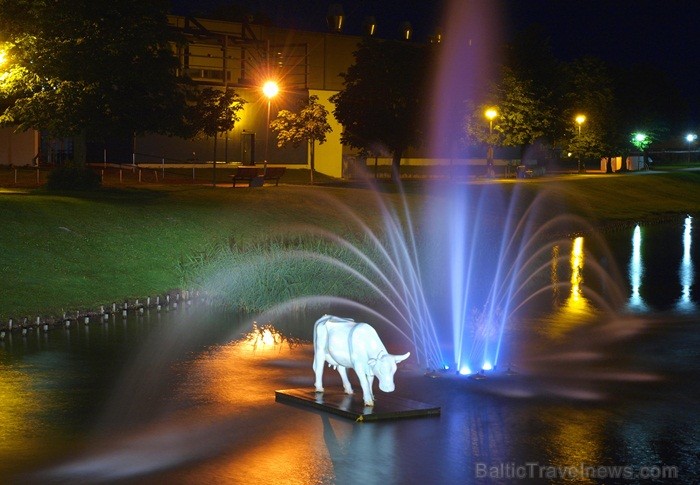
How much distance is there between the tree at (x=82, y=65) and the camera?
4216cm

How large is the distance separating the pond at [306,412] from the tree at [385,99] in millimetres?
46929

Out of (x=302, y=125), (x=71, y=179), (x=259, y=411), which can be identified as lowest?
(x=259, y=411)

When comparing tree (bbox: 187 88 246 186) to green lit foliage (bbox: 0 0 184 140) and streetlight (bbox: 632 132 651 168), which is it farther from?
streetlight (bbox: 632 132 651 168)

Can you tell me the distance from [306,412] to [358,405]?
875 millimetres

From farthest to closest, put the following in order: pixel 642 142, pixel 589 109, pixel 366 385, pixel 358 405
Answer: pixel 642 142 → pixel 589 109 → pixel 358 405 → pixel 366 385

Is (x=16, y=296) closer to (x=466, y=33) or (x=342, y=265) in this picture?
(x=342, y=265)

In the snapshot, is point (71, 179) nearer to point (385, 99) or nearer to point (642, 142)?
point (385, 99)

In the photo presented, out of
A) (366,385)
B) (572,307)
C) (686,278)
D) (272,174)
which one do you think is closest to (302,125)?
(272,174)

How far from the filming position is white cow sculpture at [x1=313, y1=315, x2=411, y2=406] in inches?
572

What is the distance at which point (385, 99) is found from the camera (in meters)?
71.2

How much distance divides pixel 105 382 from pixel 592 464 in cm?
876

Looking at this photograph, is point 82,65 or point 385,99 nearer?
point 82,65

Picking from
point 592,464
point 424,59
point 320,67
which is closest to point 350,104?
point 424,59

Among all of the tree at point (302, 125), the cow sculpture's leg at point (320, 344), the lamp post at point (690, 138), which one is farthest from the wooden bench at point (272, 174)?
the lamp post at point (690, 138)
